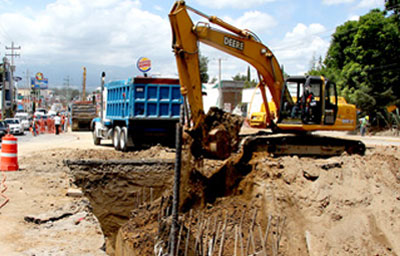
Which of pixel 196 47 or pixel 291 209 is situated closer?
pixel 291 209

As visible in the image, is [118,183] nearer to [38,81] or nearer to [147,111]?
[147,111]

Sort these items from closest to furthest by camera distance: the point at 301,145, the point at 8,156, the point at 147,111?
1. the point at 301,145
2. the point at 8,156
3. the point at 147,111

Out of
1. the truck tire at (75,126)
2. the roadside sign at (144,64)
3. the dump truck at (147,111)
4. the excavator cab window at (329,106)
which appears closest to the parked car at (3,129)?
the truck tire at (75,126)

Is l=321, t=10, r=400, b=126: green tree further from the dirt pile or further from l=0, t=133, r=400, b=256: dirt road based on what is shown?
the dirt pile

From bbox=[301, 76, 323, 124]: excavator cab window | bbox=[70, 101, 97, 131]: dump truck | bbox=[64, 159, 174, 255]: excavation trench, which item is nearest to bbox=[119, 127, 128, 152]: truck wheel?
bbox=[64, 159, 174, 255]: excavation trench

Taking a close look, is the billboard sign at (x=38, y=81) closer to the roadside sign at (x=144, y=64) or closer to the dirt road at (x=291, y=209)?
the roadside sign at (x=144, y=64)

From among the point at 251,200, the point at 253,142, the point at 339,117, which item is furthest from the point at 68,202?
the point at 339,117

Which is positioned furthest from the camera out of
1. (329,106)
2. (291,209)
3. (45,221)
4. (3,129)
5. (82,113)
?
(82,113)

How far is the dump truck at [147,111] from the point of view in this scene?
15.1 metres

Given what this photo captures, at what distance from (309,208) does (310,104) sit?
353 centimetres

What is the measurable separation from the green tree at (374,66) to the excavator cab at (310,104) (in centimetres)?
1964

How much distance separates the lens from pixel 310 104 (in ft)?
33.3

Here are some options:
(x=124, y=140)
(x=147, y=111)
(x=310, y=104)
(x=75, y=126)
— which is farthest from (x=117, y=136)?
(x=75, y=126)

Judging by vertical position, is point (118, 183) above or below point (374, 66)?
below
